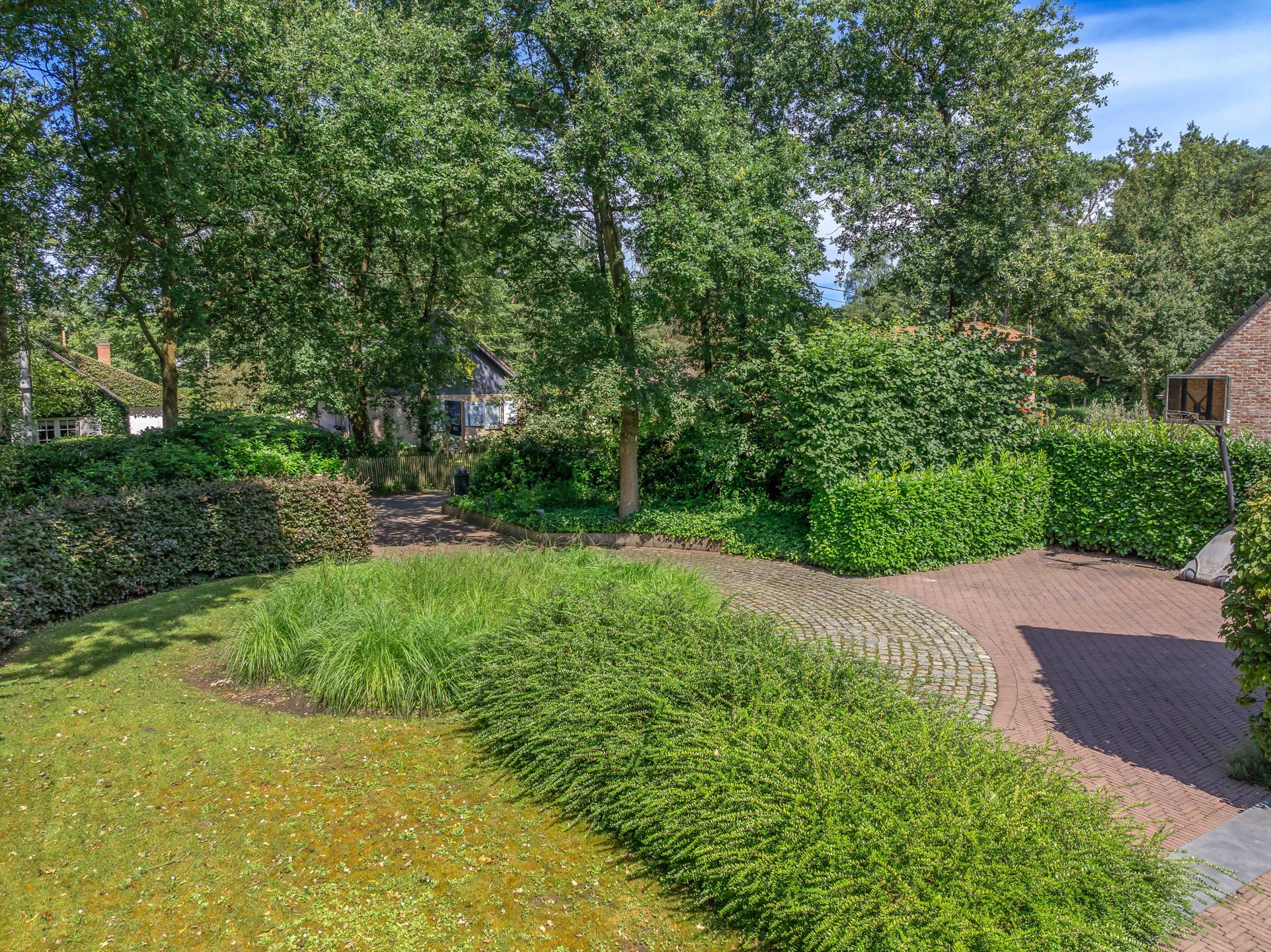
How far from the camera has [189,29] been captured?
12.6 m

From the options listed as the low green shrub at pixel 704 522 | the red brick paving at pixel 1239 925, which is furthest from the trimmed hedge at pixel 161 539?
→ the red brick paving at pixel 1239 925

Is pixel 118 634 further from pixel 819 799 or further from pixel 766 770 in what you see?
pixel 819 799

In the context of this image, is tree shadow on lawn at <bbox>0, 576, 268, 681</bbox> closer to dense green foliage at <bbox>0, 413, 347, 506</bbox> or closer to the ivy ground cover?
the ivy ground cover

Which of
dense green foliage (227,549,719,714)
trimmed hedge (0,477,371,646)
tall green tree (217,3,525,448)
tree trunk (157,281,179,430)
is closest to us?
dense green foliage (227,549,719,714)

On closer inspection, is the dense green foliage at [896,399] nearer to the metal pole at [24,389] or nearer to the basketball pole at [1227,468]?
the basketball pole at [1227,468]

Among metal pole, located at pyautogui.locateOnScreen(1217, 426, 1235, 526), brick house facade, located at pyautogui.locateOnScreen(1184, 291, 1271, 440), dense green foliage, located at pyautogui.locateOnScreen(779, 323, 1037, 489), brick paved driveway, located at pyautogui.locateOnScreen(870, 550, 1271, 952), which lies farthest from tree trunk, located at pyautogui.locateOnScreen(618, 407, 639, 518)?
brick house facade, located at pyautogui.locateOnScreen(1184, 291, 1271, 440)

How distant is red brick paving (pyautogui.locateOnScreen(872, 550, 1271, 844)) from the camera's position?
4859mm

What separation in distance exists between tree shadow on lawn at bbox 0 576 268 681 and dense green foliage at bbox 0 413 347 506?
2194mm

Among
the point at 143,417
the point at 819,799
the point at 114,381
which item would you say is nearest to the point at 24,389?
the point at 114,381

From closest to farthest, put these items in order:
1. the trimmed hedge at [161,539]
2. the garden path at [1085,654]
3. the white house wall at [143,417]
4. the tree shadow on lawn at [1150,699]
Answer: the garden path at [1085,654] < the tree shadow on lawn at [1150,699] < the trimmed hedge at [161,539] < the white house wall at [143,417]

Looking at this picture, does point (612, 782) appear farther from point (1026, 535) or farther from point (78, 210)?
point (78, 210)

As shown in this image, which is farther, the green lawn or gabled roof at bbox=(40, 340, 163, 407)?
gabled roof at bbox=(40, 340, 163, 407)

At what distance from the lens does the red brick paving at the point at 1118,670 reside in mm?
4859

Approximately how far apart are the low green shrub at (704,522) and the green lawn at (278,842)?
7.47 m
